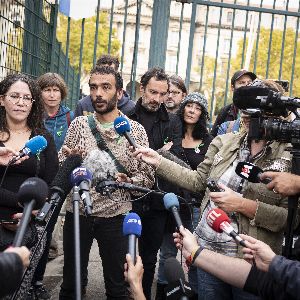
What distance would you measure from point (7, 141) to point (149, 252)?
173cm

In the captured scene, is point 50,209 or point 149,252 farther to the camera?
point 149,252

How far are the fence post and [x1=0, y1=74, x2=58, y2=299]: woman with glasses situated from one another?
270 cm

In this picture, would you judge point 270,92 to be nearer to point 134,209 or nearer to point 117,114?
point 117,114

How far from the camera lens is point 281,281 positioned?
2.59 meters

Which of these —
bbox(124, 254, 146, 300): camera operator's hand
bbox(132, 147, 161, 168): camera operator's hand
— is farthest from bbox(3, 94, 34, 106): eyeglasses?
bbox(124, 254, 146, 300): camera operator's hand

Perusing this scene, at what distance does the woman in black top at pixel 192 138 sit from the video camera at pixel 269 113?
6.60ft

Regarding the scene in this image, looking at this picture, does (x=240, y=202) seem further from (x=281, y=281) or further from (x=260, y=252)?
(x=281, y=281)

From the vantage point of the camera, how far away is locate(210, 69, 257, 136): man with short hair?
6.12 meters

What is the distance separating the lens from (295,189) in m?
3.12

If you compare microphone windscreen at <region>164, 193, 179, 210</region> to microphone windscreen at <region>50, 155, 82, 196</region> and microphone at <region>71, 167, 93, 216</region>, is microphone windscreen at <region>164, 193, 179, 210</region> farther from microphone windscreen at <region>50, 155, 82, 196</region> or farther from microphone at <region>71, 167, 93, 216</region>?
microphone windscreen at <region>50, 155, 82, 196</region>

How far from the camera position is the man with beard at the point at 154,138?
5.02 m

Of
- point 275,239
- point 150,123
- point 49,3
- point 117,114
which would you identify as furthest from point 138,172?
point 49,3

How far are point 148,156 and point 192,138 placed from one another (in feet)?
5.29

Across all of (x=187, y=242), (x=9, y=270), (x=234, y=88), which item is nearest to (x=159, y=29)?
(x=234, y=88)
